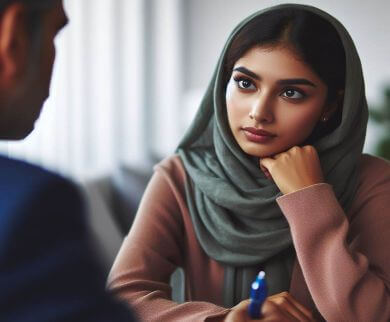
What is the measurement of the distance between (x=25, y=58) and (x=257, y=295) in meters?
0.44

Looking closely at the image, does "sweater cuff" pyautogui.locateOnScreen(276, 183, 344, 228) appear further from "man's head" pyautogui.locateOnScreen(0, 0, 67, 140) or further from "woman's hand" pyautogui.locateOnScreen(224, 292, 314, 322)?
"man's head" pyautogui.locateOnScreen(0, 0, 67, 140)

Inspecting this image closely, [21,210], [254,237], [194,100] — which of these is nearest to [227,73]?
[254,237]

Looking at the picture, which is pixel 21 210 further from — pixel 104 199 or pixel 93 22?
pixel 93 22

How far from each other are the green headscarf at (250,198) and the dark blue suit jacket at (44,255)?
0.68m

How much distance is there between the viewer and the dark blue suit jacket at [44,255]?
49 centimetres

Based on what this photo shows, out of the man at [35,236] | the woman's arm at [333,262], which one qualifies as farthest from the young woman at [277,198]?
the man at [35,236]

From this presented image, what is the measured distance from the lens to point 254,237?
1161 mm

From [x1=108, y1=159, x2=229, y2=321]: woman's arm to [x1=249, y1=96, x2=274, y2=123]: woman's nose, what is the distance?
27 centimetres

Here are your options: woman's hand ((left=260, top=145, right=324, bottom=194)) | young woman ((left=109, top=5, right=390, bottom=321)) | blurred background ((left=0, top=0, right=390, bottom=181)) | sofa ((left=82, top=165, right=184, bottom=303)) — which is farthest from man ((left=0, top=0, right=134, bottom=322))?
blurred background ((left=0, top=0, right=390, bottom=181))

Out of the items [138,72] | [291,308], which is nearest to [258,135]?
[291,308]

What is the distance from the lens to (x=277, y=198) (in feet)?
3.48

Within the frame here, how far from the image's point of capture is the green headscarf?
1.16 meters

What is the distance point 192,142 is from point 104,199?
3.00 feet

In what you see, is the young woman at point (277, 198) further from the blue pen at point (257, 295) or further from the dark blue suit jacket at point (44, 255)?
the dark blue suit jacket at point (44, 255)
